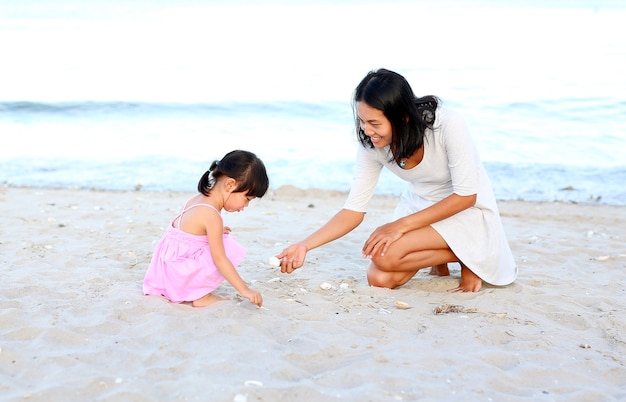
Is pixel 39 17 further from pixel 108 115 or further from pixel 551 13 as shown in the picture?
pixel 551 13

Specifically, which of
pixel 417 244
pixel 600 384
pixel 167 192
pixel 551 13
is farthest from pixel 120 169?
pixel 551 13

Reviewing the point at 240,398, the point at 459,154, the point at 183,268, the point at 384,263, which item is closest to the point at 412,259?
the point at 384,263

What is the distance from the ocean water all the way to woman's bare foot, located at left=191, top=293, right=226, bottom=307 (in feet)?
15.7

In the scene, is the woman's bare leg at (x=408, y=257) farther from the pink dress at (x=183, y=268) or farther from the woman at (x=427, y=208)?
the pink dress at (x=183, y=268)

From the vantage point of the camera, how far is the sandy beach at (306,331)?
2.69 metres

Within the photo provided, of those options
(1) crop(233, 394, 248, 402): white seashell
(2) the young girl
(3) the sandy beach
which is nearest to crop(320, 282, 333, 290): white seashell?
(3) the sandy beach

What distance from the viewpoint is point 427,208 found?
3.93 meters

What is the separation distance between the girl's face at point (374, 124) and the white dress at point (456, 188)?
0.30 metres

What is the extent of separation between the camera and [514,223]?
633 centimetres

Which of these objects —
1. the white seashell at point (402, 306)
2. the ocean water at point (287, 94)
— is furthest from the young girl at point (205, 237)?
the ocean water at point (287, 94)

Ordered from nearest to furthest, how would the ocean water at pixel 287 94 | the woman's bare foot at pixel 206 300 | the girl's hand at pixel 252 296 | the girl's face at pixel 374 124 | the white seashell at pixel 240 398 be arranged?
the white seashell at pixel 240 398
the girl's hand at pixel 252 296
the girl's face at pixel 374 124
the woman's bare foot at pixel 206 300
the ocean water at pixel 287 94

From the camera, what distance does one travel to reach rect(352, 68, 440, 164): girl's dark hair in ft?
11.4

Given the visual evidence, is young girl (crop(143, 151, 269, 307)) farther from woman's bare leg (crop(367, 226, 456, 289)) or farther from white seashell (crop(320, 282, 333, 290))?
woman's bare leg (crop(367, 226, 456, 289))

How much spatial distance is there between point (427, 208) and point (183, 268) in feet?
4.69
